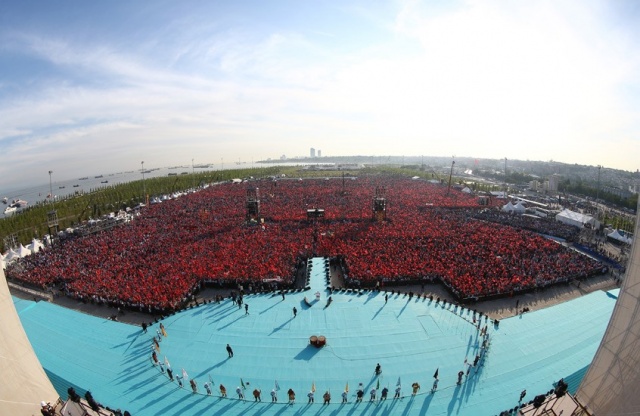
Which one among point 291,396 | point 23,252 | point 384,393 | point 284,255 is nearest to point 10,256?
point 23,252

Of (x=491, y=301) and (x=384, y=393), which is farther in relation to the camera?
(x=491, y=301)

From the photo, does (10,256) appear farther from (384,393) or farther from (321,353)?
(384,393)

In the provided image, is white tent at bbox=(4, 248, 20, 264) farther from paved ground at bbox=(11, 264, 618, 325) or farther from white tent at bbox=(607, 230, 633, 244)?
white tent at bbox=(607, 230, 633, 244)

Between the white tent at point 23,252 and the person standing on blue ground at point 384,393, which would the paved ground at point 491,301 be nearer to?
the white tent at point 23,252

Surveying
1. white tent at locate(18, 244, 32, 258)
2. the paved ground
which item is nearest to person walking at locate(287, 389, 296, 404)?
the paved ground

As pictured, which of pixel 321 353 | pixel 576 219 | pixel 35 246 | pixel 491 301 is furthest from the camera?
pixel 576 219

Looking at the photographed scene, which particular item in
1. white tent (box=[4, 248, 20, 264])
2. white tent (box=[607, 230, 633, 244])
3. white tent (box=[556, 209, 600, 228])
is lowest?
white tent (box=[607, 230, 633, 244])
